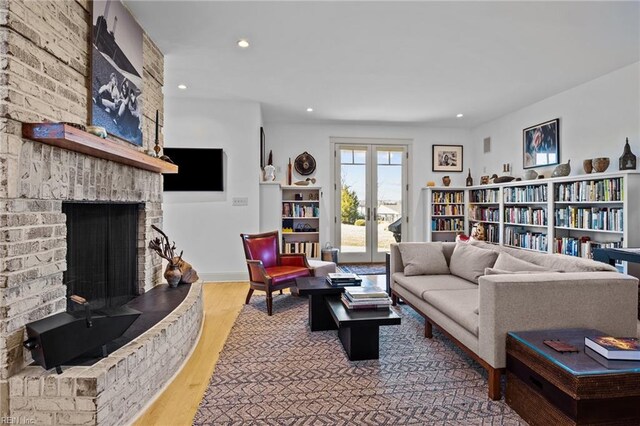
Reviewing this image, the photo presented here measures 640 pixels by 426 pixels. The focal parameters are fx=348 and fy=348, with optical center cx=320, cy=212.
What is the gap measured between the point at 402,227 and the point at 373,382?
202 inches

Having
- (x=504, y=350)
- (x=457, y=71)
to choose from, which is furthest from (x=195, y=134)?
(x=504, y=350)

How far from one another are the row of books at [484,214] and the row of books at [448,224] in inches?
10.5

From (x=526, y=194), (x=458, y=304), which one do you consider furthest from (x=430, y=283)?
(x=526, y=194)

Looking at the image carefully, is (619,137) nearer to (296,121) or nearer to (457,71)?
(457,71)

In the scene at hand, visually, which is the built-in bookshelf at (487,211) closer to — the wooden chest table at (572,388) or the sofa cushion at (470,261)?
the sofa cushion at (470,261)

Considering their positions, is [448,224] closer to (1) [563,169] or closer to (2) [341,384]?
(1) [563,169]

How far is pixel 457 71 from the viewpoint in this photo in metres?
4.15

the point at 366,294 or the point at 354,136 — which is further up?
the point at 354,136

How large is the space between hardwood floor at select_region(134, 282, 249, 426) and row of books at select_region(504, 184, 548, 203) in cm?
443

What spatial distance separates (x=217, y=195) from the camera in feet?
17.7

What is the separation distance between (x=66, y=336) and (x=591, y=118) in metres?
5.80

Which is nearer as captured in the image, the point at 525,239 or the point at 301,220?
the point at 525,239

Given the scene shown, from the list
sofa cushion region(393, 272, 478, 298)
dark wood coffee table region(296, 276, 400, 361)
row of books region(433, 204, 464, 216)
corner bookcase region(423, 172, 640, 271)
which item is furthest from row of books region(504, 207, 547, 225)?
dark wood coffee table region(296, 276, 400, 361)

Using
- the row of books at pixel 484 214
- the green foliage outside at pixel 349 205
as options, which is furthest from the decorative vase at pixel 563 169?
the green foliage outside at pixel 349 205
